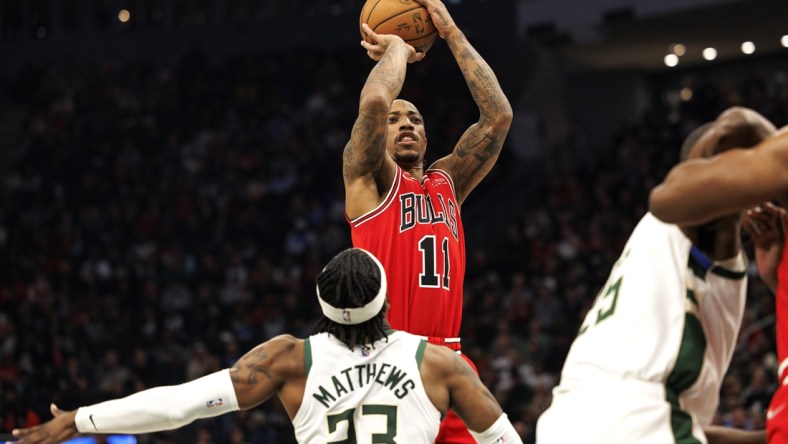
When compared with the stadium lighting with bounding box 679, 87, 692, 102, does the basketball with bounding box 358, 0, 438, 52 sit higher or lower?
lower

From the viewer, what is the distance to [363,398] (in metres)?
4.00

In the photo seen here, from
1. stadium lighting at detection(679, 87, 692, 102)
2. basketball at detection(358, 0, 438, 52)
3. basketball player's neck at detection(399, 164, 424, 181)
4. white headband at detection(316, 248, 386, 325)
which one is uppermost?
stadium lighting at detection(679, 87, 692, 102)

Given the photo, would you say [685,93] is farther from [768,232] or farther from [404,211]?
[768,232]

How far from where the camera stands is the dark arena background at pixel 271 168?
15.3 metres

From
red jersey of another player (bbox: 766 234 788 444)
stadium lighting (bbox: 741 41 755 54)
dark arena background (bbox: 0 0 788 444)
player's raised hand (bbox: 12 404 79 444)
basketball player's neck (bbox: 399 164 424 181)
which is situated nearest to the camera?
red jersey of another player (bbox: 766 234 788 444)

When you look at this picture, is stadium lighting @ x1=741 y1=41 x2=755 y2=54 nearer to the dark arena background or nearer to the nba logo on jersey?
the dark arena background

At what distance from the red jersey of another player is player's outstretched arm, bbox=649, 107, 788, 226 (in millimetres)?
379

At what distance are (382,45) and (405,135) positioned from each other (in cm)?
51

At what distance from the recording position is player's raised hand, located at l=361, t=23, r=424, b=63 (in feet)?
19.3

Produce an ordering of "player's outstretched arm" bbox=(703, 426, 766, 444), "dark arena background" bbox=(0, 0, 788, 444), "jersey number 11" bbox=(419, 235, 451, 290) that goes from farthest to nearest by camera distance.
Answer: "dark arena background" bbox=(0, 0, 788, 444) → "jersey number 11" bbox=(419, 235, 451, 290) → "player's outstretched arm" bbox=(703, 426, 766, 444)

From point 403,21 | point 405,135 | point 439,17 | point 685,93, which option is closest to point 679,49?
point 685,93

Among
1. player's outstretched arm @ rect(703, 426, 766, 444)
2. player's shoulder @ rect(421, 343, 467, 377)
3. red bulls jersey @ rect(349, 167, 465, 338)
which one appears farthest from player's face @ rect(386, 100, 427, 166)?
player's outstretched arm @ rect(703, 426, 766, 444)

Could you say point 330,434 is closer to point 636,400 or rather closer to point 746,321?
point 636,400

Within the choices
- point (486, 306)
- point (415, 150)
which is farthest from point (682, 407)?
point (486, 306)
